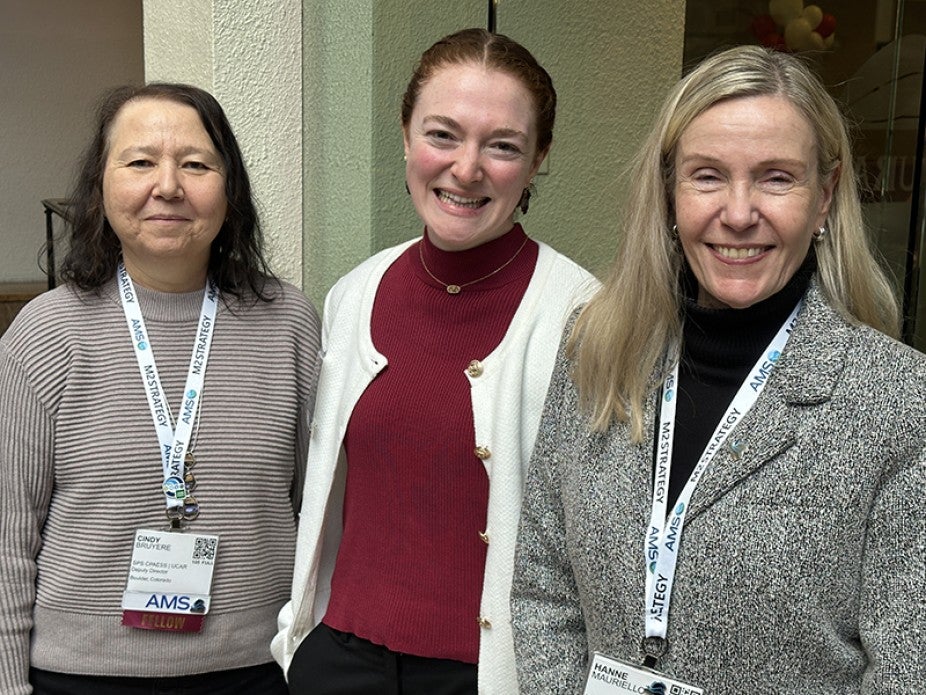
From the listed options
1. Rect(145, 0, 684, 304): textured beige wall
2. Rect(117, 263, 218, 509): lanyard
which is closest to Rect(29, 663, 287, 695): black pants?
Rect(117, 263, 218, 509): lanyard

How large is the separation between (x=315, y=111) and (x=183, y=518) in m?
1.88

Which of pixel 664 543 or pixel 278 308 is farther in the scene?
pixel 278 308

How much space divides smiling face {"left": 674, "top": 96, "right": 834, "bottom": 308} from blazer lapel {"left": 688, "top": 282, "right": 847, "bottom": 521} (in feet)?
0.33

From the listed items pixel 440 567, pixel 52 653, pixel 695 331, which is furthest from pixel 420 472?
pixel 52 653

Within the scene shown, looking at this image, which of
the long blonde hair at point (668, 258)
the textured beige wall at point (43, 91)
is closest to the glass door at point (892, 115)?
the long blonde hair at point (668, 258)

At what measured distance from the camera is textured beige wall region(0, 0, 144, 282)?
8.05 m

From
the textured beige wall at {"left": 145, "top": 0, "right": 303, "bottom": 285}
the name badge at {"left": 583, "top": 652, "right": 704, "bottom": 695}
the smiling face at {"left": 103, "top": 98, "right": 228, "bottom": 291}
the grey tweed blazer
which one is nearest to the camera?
the grey tweed blazer

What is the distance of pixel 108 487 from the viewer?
2.00 metres

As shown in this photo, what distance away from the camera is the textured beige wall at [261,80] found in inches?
134

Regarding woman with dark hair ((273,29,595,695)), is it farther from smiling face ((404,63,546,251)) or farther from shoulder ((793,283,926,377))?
shoulder ((793,283,926,377))

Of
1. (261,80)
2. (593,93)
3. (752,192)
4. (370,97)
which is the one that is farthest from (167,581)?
(593,93)

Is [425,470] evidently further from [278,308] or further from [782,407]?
[782,407]

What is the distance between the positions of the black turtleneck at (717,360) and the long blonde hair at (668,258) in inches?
1.9

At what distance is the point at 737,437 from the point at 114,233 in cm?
134
